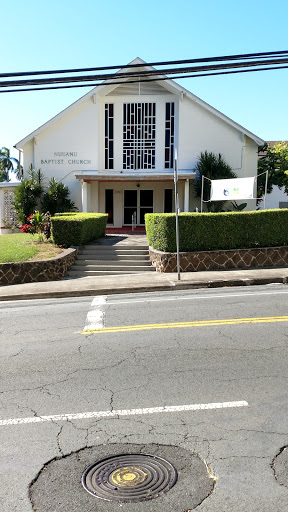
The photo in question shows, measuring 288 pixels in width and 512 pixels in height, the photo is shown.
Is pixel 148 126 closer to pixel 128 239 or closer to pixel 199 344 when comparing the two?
pixel 128 239

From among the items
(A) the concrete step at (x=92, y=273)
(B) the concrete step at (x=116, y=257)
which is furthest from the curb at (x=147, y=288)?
(B) the concrete step at (x=116, y=257)

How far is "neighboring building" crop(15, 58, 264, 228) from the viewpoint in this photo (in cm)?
2544

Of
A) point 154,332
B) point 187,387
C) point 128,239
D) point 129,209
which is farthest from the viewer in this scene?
point 129,209

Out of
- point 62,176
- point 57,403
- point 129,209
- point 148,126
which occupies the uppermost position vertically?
point 148,126

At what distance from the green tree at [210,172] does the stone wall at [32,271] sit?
473 inches

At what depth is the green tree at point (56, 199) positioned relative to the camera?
2523 centimetres

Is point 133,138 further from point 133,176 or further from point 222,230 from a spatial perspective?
point 222,230

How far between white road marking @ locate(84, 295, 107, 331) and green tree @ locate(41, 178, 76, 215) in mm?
14332

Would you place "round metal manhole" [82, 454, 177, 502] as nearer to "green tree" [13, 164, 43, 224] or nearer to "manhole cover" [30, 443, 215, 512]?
"manhole cover" [30, 443, 215, 512]

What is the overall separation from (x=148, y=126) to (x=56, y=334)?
776 inches

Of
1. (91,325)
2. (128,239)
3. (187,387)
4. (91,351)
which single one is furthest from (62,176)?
(187,387)

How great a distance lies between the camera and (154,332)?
7984 mm

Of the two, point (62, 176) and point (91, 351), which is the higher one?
point (62, 176)

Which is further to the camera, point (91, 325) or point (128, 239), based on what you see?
point (128, 239)
